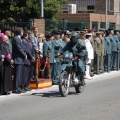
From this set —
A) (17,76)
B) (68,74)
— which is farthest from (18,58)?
(68,74)

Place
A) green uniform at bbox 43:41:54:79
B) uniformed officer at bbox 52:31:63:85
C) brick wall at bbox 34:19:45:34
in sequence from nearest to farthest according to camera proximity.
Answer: green uniform at bbox 43:41:54:79 < uniformed officer at bbox 52:31:63:85 < brick wall at bbox 34:19:45:34

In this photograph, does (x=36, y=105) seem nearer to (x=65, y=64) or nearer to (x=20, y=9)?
(x=65, y=64)

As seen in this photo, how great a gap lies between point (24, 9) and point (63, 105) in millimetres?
18556

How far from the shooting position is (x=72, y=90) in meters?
15.3

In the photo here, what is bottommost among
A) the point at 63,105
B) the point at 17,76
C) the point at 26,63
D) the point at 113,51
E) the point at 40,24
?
the point at 63,105

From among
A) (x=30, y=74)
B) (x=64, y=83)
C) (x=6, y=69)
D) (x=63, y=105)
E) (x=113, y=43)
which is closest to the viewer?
(x=63, y=105)

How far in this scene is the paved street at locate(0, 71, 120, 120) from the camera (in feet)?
34.7

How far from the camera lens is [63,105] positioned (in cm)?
1209

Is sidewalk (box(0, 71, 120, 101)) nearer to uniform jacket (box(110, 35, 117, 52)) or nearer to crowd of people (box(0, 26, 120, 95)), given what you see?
crowd of people (box(0, 26, 120, 95))

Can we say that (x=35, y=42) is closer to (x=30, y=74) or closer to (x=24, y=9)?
(x=30, y=74)

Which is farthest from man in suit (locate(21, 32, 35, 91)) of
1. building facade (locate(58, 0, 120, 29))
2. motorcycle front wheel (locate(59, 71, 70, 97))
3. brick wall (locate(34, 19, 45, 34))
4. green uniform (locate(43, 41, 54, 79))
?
building facade (locate(58, 0, 120, 29))

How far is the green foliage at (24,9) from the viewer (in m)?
29.9

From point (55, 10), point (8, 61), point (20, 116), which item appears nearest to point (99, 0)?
point (55, 10)

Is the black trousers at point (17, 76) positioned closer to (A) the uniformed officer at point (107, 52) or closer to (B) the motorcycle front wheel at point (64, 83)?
(B) the motorcycle front wheel at point (64, 83)
